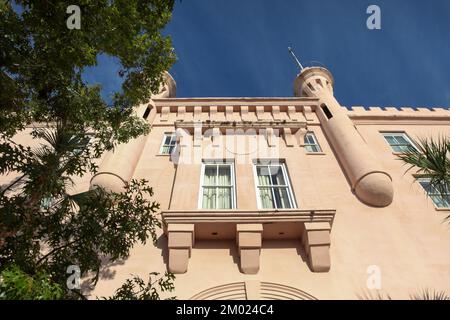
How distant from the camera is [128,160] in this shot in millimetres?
11250

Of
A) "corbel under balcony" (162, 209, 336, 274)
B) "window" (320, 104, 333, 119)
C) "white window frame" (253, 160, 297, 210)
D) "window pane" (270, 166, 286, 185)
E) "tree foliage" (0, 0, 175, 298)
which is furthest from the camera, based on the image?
"window" (320, 104, 333, 119)

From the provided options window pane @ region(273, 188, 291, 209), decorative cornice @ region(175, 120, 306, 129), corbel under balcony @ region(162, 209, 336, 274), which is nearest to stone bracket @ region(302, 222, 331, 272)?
corbel under balcony @ region(162, 209, 336, 274)

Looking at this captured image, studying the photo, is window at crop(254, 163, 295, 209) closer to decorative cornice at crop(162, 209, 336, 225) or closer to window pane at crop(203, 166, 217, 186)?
decorative cornice at crop(162, 209, 336, 225)

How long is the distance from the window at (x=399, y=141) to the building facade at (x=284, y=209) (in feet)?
0.22

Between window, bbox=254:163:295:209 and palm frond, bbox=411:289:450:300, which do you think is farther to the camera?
window, bbox=254:163:295:209

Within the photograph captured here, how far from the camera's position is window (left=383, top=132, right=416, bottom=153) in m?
13.7

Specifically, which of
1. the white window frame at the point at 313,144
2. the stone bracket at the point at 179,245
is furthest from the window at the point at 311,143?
the stone bracket at the point at 179,245

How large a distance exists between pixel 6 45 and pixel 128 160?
577 centimetres

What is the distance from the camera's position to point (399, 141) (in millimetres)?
14398

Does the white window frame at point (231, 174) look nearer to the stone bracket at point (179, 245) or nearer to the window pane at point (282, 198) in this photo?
the stone bracket at point (179, 245)

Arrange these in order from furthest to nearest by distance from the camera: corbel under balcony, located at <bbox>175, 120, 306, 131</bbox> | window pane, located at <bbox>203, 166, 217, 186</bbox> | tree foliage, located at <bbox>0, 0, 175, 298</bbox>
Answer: corbel under balcony, located at <bbox>175, 120, 306, 131</bbox> < window pane, located at <bbox>203, 166, 217, 186</bbox> < tree foliage, located at <bbox>0, 0, 175, 298</bbox>
